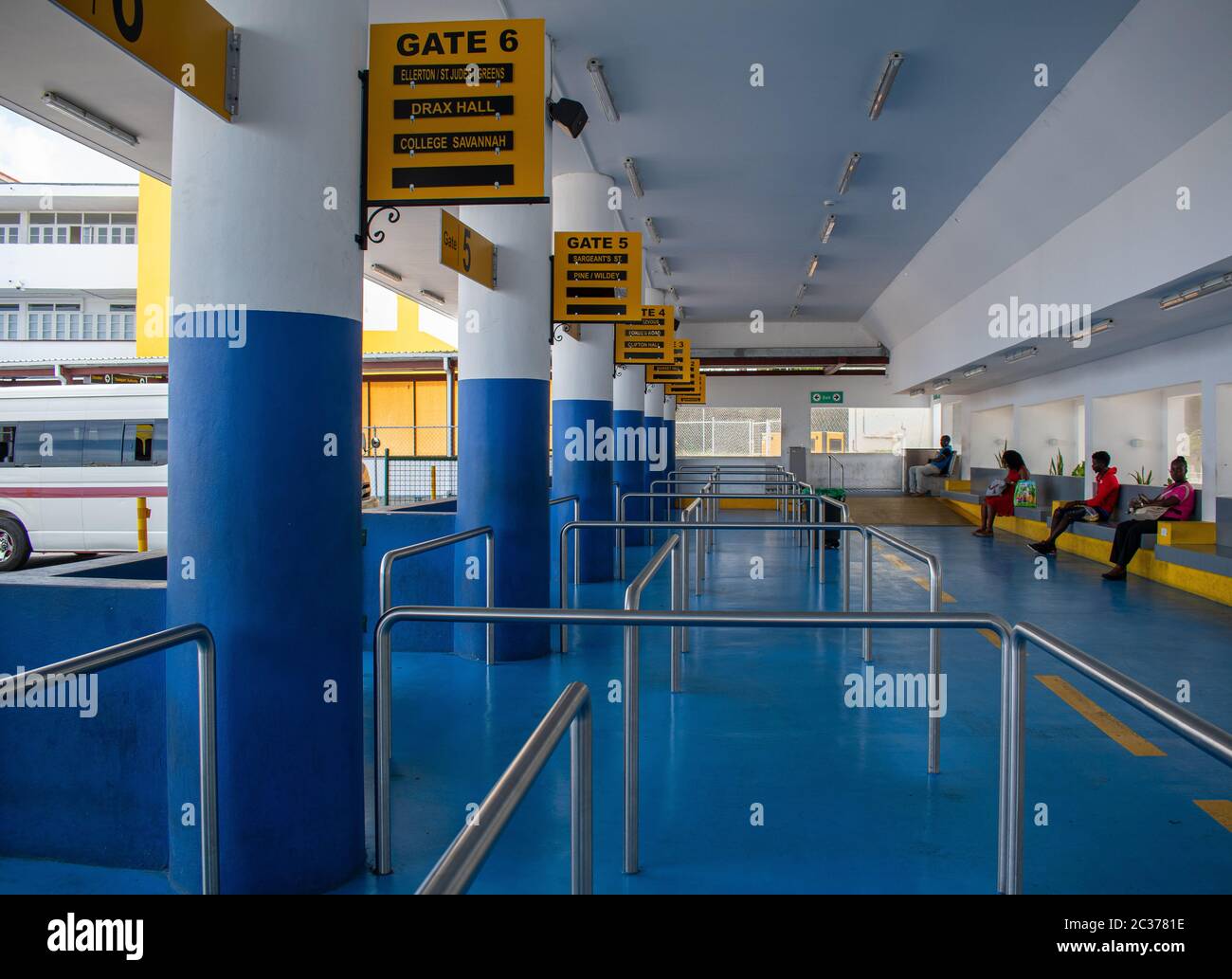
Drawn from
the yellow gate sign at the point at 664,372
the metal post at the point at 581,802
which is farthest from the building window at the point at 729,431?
the metal post at the point at 581,802

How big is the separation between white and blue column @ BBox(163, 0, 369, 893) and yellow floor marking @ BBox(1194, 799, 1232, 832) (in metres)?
3.31

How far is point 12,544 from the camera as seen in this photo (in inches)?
418

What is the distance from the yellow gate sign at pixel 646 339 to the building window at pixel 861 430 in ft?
49.0

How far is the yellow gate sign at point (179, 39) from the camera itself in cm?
237

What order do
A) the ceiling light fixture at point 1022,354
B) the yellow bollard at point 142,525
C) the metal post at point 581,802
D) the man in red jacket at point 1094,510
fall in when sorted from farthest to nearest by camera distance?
the ceiling light fixture at point 1022,354, the man in red jacket at point 1094,510, the yellow bollard at point 142,525, the metal post at point 581,802

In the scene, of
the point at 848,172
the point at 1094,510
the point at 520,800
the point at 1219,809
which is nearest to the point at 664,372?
the point at 848,172

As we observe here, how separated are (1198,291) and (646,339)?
6.15 m

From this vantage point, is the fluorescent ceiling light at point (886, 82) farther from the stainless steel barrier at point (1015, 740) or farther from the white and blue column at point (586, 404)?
the stainless steel barrier at point (1015, 740)

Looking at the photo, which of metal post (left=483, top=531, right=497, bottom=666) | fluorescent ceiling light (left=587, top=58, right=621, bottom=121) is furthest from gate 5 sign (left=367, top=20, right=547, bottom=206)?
fluorescent ceiling light (left=587, top=58, right=621, bottom=121)

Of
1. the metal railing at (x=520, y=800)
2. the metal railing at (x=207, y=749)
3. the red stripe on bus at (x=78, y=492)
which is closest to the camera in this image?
the metal railing at (x=520, y=800)

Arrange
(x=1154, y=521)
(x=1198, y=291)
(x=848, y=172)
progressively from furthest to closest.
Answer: (x=848, y=172) < (x=1154, y=521) < (x=1198, y=291)

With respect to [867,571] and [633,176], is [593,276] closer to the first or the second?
[867,571]
